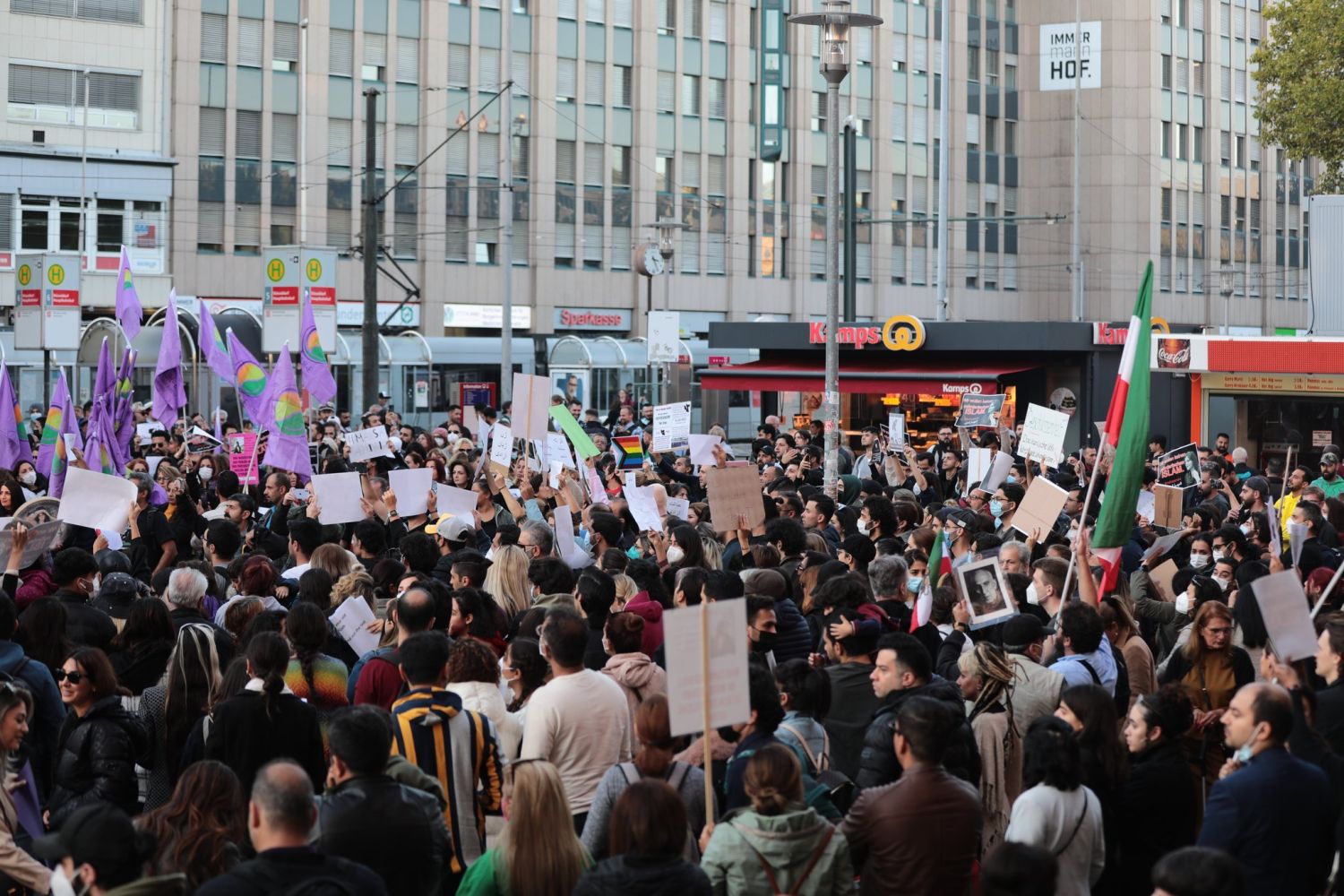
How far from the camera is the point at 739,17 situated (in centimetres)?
6556

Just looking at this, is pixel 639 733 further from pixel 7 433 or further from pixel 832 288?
pixel 7 433

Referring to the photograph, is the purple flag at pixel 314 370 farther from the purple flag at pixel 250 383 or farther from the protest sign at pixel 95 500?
the protest sign at pixel 95 500

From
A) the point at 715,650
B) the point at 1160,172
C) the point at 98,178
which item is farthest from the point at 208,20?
the point at 715,650

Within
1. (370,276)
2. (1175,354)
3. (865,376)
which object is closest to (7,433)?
(370,276)

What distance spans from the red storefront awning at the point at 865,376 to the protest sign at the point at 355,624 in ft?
80.5

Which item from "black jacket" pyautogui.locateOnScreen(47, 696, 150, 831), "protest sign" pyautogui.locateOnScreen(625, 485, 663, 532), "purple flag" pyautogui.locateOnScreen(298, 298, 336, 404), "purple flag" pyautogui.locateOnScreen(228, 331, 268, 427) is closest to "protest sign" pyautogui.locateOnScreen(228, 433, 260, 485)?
"purple flag" pyautogui.locateOnScreen(228, 331, 268, 427)

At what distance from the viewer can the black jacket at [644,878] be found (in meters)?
5.00

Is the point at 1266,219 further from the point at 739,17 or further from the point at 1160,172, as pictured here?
the point at 739,17

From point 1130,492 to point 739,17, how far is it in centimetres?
5892

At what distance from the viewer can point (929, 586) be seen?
9406mm

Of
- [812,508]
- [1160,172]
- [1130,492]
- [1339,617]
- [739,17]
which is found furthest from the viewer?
[1160,172]

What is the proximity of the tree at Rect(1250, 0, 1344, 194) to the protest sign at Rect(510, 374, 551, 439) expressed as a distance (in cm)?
3165

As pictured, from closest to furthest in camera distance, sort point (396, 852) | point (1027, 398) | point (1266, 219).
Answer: point (396, 852), point (1027, 398), point (1266, 219)

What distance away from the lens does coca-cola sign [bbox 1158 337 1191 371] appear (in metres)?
28.6
